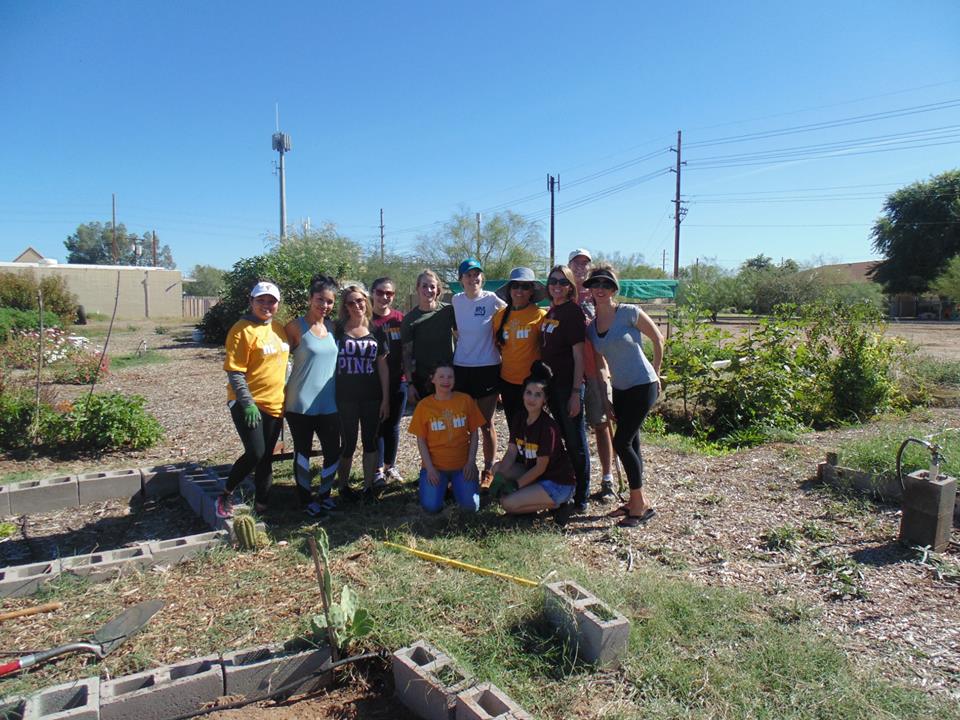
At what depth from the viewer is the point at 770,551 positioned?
4.03 m

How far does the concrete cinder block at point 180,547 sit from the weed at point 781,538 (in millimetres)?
3539

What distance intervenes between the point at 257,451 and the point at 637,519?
8.82 ft

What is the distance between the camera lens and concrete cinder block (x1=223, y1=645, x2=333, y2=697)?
2.67 metres

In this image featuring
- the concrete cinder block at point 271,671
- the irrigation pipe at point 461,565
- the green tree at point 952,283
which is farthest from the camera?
the green tree at point 952,283

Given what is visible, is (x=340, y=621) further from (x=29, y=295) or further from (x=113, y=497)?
(x=29, y=295)

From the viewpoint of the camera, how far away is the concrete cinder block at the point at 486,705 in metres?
2.28

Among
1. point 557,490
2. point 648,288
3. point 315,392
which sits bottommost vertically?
point 557,490

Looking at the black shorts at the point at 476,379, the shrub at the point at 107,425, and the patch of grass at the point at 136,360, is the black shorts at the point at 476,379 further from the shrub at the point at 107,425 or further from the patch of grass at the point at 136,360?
the patch of grass at the point at 136,360

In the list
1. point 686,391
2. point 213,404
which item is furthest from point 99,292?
point 686,391

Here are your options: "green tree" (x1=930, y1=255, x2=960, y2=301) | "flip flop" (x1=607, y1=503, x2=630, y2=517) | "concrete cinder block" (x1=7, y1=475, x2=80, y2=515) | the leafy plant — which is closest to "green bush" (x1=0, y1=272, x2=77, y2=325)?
"concrete cinder block" (x1=7, y1=475, x2=80, y2=515)

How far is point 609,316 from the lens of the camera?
4469mm

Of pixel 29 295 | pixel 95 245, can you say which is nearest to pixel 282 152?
pixel 29 295

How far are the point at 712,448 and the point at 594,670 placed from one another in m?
4.33

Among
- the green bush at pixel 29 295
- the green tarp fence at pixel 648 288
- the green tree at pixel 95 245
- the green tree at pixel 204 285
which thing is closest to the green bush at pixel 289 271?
the green tarp fence at pixel 648 288
